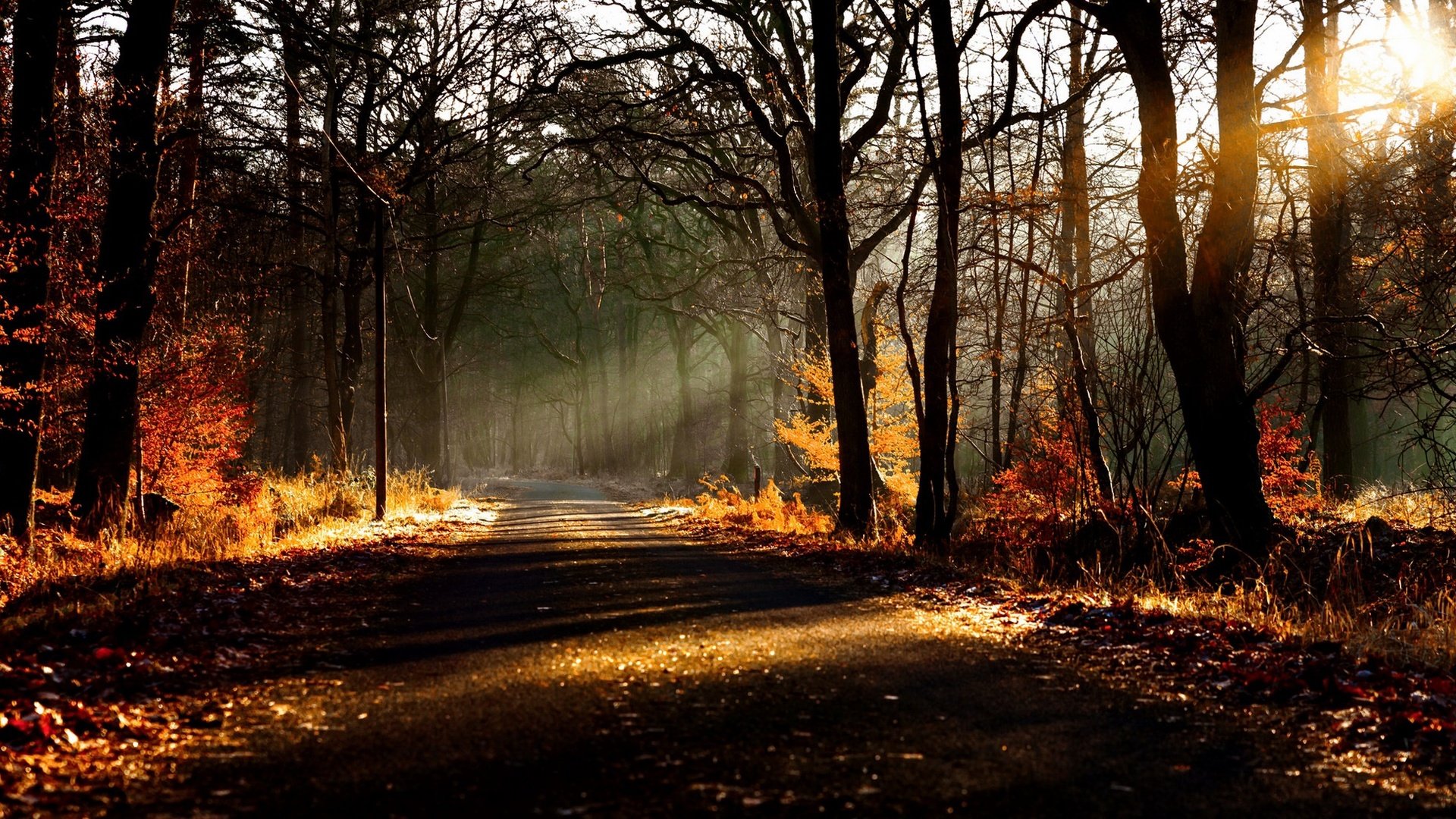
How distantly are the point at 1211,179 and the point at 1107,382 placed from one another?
9.42 ft

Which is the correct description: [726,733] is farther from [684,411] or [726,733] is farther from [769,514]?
[684,411]

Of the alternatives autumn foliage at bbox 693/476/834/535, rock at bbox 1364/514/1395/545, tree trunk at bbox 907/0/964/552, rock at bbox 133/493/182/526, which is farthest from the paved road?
autumn foliage at bbox 693/476/834/535

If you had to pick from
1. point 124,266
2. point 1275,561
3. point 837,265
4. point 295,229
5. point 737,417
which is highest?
point 295,229

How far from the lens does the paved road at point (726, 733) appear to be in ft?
12.1

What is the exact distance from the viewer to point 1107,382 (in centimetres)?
1102

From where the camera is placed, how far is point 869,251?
2027 cm

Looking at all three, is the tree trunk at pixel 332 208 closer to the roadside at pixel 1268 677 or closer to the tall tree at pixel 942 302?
the tall tree at pixel 942 302

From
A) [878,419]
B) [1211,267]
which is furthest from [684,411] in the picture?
[1211,267]

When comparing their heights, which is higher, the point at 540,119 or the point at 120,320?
the point at 540,119

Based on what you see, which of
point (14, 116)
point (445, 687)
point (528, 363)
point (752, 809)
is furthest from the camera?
point (528, 363)

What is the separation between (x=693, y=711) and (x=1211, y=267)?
895 cm

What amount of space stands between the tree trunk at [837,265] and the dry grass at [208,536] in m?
7.76

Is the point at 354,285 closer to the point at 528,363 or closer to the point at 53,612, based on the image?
the point at 53,612

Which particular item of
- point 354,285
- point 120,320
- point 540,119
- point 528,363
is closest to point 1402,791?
point 120,320
